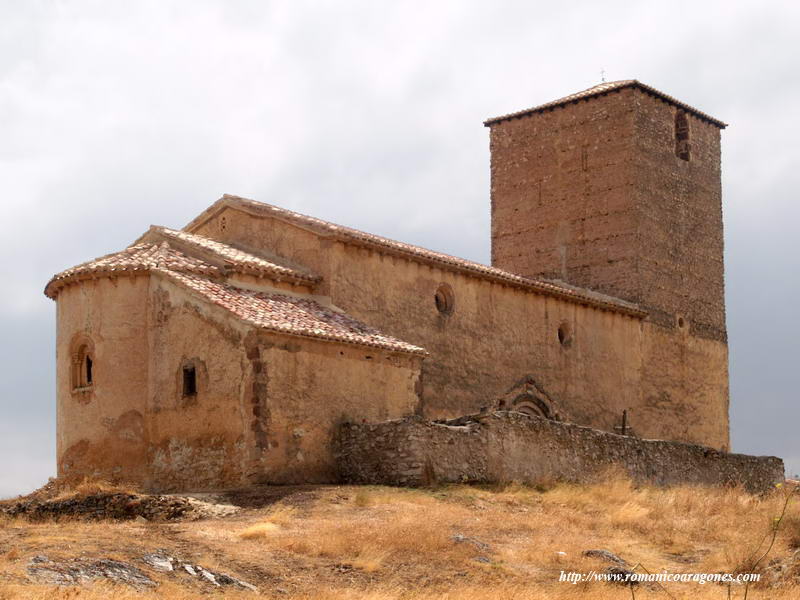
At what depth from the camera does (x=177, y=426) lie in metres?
20.7

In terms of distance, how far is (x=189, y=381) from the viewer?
822 inches

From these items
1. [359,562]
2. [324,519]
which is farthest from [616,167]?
[359,562]

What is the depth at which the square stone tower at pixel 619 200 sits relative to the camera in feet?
104

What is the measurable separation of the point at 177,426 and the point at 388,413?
3812 mm

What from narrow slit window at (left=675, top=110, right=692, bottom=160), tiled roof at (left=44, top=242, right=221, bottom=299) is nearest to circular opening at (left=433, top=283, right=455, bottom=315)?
tiled roof at (left=44, top=242, right=221, bottom=299)

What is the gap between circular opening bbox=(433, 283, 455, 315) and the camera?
25.7 metres

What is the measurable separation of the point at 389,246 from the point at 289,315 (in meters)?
3.75

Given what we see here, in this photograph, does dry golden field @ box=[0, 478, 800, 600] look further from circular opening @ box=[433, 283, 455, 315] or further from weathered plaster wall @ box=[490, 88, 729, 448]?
weathered plaster wall @ box=[490, 88, 729, 448]

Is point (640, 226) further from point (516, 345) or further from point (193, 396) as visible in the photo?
point (193, 396)

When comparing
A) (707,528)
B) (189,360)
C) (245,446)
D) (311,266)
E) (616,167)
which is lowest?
(707,528)

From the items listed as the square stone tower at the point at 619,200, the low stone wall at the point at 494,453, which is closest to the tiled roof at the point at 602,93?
the square stone tower at the point at 619,200

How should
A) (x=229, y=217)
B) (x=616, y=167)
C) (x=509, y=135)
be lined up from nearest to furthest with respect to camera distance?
(x=229, y=217) → (x=616, y=167) → (x=509, y=135)

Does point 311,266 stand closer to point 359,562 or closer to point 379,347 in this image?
point 379,347

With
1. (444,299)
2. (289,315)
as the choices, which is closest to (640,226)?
(444,299)
